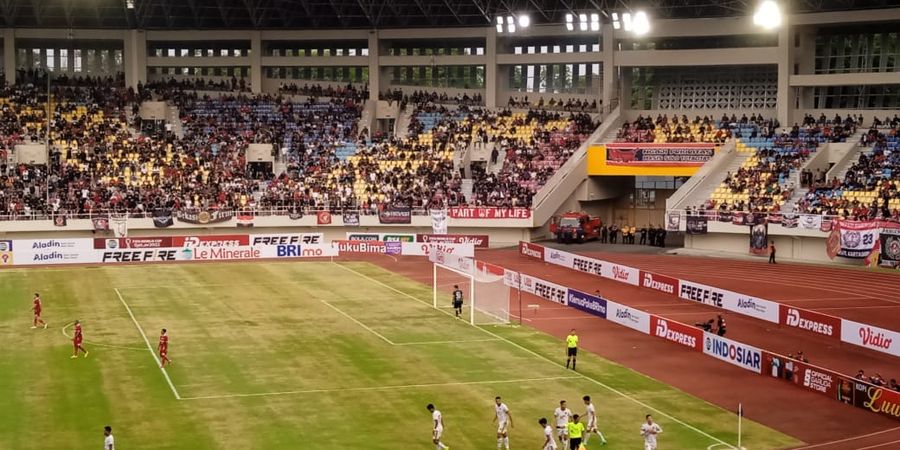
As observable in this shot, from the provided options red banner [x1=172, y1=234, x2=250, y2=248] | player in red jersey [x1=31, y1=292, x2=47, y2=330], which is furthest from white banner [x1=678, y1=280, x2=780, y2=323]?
red banner [x1=172, y1=234, x2=250, y2=248]

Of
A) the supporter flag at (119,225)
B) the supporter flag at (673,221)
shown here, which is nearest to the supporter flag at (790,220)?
the supporter flag at (673,221)

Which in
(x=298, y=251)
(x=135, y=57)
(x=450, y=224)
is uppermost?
(x=135, y=57)

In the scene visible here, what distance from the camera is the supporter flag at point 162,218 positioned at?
74.3m

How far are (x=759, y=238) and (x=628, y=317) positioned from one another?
24.4 metres

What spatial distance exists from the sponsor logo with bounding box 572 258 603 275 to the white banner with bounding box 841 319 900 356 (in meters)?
22.0

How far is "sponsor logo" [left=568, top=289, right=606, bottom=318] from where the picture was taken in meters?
49.7

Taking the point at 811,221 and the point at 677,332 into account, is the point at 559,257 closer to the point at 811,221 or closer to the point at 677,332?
→ the point at 811,221

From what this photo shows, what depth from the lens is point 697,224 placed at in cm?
7119

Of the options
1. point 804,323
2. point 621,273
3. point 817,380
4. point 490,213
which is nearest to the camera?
point 817,380

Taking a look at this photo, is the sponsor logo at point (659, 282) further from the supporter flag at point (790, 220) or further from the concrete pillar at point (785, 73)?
the concrete pillar at point (785, 73)

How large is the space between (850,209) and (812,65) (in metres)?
17.8

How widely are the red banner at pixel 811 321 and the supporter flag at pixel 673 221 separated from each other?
2636cm

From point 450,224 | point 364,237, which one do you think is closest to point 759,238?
point 450,224

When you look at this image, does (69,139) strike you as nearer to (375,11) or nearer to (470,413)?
(375,11)
